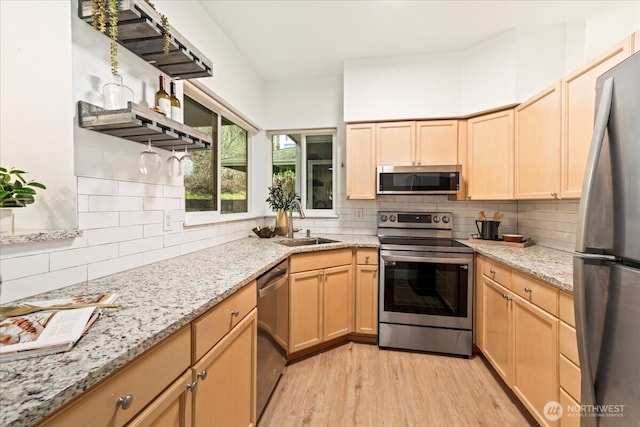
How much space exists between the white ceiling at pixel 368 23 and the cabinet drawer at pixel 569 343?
7.15 feet

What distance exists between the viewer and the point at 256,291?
1514 millimetres

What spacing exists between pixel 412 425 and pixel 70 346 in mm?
1759

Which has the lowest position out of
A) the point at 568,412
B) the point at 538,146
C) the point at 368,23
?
the point at 568,412

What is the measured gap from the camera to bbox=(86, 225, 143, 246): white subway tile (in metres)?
1.26

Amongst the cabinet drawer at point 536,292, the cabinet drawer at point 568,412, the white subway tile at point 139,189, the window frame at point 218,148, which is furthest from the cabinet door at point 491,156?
the white subway tile at point 139,189

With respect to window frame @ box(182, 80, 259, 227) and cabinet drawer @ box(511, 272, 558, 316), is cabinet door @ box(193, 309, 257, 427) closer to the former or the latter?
window frame @ box(182, 80, 259, 227)

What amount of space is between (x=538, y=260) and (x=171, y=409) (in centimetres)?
214

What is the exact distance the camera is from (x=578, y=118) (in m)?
1.74

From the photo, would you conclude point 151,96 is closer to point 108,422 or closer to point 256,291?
point 256,291

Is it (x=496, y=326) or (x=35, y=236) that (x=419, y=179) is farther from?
(x=35, y=236)

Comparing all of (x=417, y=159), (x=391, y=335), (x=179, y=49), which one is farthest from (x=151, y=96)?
(x=391, y=335)

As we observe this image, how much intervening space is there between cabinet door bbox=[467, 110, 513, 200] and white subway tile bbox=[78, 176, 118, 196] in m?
2.79

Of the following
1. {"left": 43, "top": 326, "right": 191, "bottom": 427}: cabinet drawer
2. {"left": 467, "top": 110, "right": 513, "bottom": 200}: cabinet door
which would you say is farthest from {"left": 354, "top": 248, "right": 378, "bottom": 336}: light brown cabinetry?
{"left": 43, "top": 326, "right": 191, "bottom": 427}: cabinet drawer

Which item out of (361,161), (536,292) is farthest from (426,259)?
(361,161)
